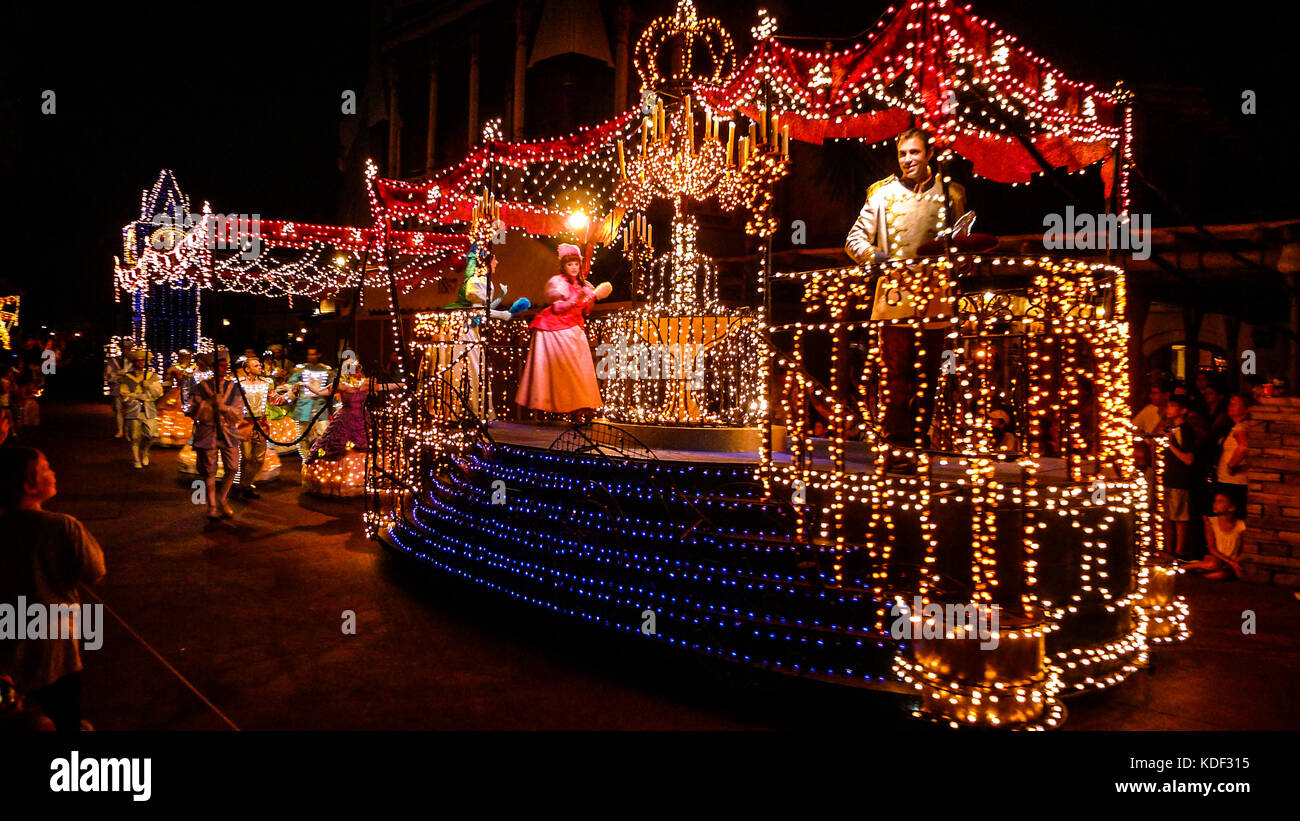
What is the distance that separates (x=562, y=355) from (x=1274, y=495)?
283 inches

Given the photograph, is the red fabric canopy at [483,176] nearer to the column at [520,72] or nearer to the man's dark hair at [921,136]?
the man's dark hair at [921,136]

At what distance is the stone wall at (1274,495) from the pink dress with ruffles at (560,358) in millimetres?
6683

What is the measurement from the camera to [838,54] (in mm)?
5773

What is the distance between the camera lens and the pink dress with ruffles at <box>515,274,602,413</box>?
8.09m

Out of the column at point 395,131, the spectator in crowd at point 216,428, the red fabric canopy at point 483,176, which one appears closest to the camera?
the red fabric canopy at point 483,176

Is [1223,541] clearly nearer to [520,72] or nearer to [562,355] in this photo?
[562,355]

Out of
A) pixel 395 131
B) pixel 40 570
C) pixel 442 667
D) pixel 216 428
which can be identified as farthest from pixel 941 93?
pixel 395 131

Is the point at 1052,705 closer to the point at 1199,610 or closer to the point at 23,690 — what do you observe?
the point at 1199,610

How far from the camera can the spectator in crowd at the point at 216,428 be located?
9.12 m

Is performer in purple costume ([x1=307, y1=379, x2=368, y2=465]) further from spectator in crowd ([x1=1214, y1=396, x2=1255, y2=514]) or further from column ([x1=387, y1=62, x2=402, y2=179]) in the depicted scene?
column ([x1=387, y1=62, x2=402, y2=179])

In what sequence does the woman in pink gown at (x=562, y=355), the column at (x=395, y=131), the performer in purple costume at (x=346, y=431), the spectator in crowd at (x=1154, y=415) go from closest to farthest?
the woman in pink gown at (x=562, y=355) < the spectator in crowd at (x=1154, y=415) < the performer in purple costume at (x=346, y=431) < the column at (x=395, y=131)

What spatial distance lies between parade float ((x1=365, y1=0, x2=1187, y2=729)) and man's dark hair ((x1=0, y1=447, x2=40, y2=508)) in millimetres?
3332

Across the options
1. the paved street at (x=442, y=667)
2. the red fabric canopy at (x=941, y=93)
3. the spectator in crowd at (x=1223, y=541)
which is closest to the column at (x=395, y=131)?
the paved street at (x=442, y=667)
